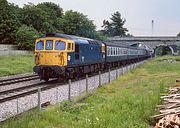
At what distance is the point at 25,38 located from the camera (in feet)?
189

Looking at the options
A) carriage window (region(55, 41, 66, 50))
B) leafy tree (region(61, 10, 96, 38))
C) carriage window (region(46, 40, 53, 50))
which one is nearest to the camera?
carriage window (region(55, 41, 66, 50))

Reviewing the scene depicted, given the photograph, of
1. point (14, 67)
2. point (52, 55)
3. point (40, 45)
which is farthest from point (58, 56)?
point (14, 67)

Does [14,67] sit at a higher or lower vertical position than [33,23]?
lower

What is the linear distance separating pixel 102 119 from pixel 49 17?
6239 centimetres

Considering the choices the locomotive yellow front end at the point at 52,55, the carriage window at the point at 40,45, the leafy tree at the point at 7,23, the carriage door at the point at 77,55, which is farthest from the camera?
the leafy tree at the point at 7,23

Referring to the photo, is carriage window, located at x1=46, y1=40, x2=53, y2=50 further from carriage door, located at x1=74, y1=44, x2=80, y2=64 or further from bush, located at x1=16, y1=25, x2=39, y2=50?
bush, located at x1=16, y1=25, x2=39, y2=50

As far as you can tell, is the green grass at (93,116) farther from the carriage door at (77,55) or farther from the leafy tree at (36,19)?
the leafy tree at (36,19)

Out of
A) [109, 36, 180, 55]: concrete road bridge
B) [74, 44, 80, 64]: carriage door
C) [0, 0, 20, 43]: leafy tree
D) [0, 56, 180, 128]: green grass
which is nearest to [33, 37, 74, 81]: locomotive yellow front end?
[74, 44, 80, 64]: carriage door

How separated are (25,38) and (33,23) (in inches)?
448

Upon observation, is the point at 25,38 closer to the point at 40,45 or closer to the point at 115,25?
the point at 40,45

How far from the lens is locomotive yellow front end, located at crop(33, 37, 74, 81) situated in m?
25.4

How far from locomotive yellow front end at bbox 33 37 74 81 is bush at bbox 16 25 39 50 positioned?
3123cm

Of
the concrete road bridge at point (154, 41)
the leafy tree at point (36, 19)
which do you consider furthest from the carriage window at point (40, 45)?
the concrete road bridge at point (154, 41)

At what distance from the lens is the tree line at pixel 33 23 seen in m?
58.2
